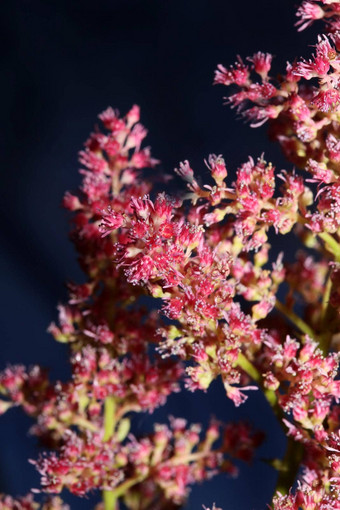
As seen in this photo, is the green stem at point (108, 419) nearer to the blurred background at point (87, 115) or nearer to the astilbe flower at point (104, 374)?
the astilbe flower at point (104, 374)

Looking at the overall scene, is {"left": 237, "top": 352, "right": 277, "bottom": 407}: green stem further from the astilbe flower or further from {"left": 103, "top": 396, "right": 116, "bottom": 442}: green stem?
{"left": 103, "top": 396, "right": 116, "bottom": 442}: green stem

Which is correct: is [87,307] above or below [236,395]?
above

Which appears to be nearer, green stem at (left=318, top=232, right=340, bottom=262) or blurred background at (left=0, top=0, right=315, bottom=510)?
green stem at (left=318, top=232, right=340, bottom=262)

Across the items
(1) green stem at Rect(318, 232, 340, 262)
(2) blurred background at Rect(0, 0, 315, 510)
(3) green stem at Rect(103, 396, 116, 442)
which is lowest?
(3) green stem at Rect(103, 396, 116, 442)

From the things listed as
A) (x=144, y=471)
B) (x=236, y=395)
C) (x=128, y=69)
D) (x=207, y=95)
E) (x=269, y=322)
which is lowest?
(x=144, y=471)

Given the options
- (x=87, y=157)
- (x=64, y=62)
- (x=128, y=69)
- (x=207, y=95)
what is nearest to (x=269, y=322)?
(x=87, y=157)

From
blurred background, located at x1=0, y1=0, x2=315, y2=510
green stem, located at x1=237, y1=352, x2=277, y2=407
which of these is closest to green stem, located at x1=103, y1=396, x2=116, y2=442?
green stem, located at x1=237, y1=352, x2=277, y2=407

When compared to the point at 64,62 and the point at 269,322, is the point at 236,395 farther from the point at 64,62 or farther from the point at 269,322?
the point at 64,62

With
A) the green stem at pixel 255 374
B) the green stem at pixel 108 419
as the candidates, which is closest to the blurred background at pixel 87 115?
the green stem at pixel 108 419
